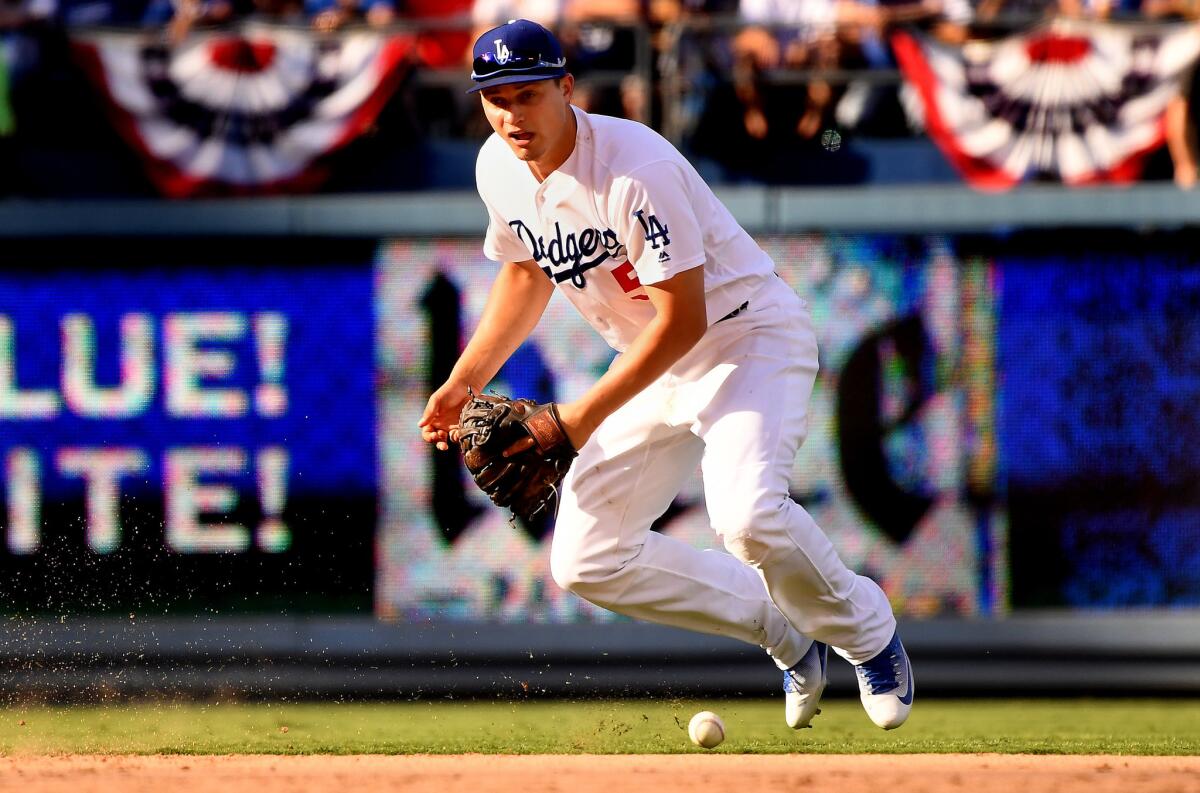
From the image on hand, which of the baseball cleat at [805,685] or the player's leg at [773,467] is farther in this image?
the baseball cleat at [805,685]

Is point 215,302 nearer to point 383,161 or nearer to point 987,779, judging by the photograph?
point 383,161

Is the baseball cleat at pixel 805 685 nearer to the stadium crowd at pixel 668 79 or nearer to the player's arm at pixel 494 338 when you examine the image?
the player's arm at pixel 494 338

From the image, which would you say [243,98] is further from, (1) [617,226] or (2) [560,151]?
(1) [617,226]

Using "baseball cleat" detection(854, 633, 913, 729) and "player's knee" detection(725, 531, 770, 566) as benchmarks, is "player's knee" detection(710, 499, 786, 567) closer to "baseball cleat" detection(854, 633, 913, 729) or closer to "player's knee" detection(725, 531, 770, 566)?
"player's knee" detection(725, 531, 770, 566)

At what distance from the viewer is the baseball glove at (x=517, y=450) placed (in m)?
4.64

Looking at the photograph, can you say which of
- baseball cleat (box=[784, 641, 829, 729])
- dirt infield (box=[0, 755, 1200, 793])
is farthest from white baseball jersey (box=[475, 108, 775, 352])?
dirt infield (box=[0, 755, 1200, 793])

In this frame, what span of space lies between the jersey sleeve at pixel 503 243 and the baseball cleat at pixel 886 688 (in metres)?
1.49

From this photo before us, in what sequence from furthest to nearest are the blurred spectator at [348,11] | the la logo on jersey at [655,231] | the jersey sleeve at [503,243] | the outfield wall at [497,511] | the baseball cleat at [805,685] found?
the blurred spectator at [348,11], the outfield wall at [497,511], the baseball cleat at [805,685], the jersey sleeve at [503,243], the la logo on jersey at [655,231]

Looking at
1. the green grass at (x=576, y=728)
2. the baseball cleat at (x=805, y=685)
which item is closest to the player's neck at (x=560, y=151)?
the baseball cleat at (x=805, y=685)

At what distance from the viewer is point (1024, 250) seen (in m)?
7.16

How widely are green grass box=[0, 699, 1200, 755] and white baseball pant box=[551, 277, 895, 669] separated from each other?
96cm

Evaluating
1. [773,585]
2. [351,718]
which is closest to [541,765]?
[773,585]

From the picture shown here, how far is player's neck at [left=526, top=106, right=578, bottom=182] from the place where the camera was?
449 cm

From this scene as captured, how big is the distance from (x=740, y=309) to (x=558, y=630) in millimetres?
2552
